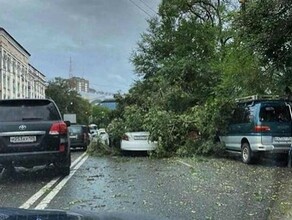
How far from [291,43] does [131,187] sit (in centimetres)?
726

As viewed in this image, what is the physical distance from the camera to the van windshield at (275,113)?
46.4 ft

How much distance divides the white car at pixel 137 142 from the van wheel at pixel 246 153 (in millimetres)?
4184

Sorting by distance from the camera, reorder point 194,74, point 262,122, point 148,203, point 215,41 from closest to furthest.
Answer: point 148,203 < point 262,122 < point 194,74 < point 215,41

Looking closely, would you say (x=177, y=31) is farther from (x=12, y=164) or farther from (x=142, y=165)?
(x=12, y=164)

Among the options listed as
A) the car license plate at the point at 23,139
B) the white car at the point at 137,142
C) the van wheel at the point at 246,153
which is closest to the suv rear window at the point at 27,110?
the car license plate at the point at 23,139

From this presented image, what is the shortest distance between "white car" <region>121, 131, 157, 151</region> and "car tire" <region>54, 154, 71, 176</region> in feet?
21.4

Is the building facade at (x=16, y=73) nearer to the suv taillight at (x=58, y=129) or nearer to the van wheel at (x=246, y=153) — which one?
the van wheel at (x=246, y=153)

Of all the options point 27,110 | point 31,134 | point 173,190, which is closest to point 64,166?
point 31,134

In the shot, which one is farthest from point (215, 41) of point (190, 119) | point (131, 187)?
point (131, 187)

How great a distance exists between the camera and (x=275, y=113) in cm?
1427

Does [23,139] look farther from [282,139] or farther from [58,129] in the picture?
[282,139]

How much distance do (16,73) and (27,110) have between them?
7622 centimetres

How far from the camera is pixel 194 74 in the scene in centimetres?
2580

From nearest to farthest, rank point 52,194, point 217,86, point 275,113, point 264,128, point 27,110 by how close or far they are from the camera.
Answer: point 52,194, point 27,110, point 264,128, point 275,113, point 217,86
